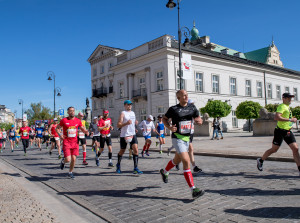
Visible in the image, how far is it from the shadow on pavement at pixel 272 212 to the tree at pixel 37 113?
2537 inches

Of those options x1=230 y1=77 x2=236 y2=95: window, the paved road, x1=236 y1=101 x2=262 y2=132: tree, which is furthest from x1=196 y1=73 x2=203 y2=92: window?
the paved road

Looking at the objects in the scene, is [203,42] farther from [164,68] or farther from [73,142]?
[73,142]

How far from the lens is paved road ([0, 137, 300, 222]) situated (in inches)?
147

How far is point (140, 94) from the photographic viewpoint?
119 ft

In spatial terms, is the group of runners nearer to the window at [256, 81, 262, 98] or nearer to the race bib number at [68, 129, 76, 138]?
the race bib number at [68, 129, 76, 138]

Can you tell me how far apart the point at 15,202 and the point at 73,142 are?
2.46m

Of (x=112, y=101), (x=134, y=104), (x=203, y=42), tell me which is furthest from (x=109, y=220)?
(x=203, y=42)

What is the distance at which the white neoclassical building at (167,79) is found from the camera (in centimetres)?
3284

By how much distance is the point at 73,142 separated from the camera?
22.9 ft

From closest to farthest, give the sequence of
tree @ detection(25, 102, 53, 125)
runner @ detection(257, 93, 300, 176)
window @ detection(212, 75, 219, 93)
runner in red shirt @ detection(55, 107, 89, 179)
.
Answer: runner @ detection(257, 93, 300, 176), runner in red shirt @ detection(55, 107, 89, 179), window @ detection(212, 75, 219, 93), tree @ detection(25, 102, 53, 125)

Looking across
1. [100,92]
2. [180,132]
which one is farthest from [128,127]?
[100,92]

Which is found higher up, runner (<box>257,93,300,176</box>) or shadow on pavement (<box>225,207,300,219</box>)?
runner (<box>257,93,300,176</box>)

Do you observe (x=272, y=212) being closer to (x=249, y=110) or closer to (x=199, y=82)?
(x=249, y=110)

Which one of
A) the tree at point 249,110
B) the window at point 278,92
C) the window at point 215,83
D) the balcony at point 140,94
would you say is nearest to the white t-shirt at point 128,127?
the balcony at point 140,94
